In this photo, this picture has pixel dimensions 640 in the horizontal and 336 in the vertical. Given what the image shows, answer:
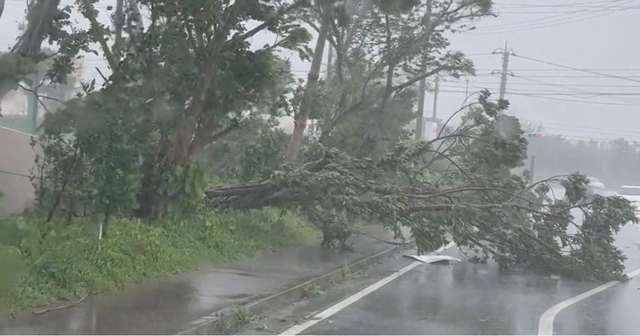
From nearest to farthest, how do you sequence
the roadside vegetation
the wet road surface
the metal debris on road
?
1. the wet road surface
2. the roadside vegetation
3. the metal debris on road

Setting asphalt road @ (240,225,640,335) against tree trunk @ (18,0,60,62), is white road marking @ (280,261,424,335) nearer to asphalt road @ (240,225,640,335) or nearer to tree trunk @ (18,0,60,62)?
asphalt road @ (240,225,640,335)

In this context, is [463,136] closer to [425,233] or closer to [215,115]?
[425,233]

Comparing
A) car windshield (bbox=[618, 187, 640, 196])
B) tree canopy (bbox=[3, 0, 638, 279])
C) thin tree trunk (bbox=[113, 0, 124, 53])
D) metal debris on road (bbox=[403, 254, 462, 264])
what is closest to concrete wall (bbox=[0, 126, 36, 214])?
tree canopy (bbox=[3, 0, 638, 279])

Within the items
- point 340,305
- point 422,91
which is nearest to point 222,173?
point 340,305

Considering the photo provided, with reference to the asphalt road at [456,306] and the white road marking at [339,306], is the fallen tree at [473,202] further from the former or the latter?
the white road marking at [339,306]

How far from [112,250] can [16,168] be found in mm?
3551

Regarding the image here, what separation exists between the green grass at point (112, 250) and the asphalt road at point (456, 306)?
80.0 inches

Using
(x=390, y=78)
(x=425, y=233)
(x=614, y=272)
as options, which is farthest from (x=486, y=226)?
(x=390, y=78)

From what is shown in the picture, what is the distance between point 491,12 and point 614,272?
27.8ft

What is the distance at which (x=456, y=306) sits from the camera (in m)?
10.9

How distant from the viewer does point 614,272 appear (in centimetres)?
1426

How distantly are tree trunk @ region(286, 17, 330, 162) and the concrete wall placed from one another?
5760mm

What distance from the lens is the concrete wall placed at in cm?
1288

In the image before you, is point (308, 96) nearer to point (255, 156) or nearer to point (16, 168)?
point (255, 156)
